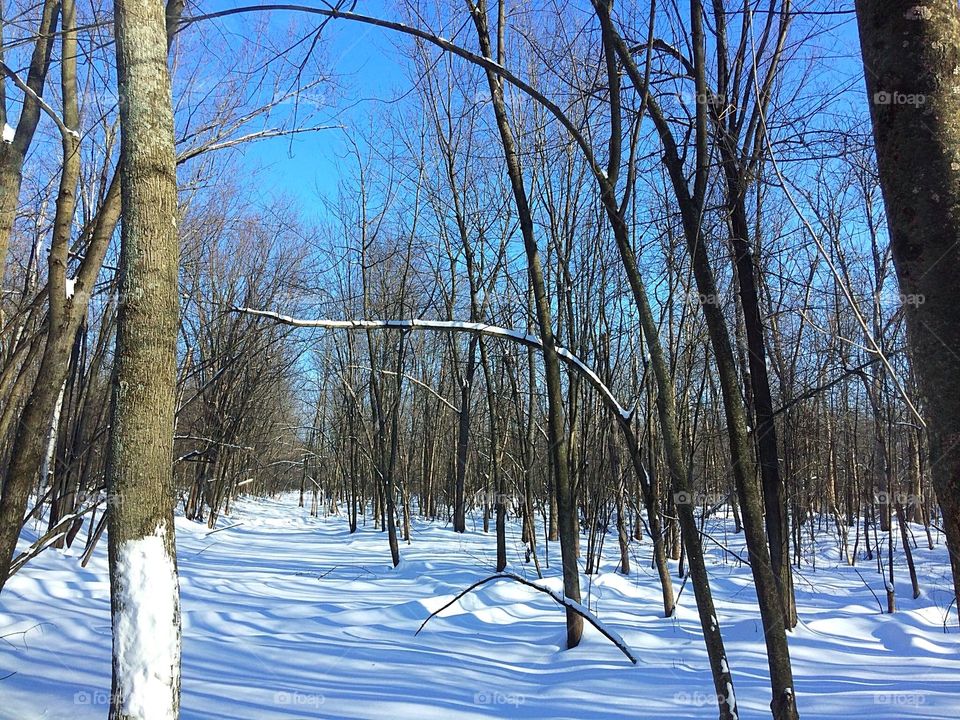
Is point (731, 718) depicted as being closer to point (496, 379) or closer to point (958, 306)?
point (958, 306)

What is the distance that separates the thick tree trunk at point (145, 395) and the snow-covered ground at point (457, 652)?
179cm

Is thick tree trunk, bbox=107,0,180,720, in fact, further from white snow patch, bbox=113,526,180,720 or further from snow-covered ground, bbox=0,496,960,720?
snow-covered ground, bbox=0,496,960,720

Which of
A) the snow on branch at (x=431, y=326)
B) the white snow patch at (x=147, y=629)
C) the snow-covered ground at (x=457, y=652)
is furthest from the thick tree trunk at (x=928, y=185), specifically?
the snow-covered ground at (x=457, y=652)

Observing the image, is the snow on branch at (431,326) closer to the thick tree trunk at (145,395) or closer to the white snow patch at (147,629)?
the thick tree trunk at (145,395)

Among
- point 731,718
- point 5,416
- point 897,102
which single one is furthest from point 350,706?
point 897,102

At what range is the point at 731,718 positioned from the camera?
2830mm

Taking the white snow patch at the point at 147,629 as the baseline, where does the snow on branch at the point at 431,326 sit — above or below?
above

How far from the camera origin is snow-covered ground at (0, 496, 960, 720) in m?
3.88

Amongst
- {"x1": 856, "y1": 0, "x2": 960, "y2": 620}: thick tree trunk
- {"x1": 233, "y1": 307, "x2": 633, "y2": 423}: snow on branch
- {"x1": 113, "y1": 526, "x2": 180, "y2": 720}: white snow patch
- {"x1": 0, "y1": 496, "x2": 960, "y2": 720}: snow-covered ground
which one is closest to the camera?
→ {"x1": 856, "y1": 0, "x2": 960, "y2": 620}: thick tree trunk

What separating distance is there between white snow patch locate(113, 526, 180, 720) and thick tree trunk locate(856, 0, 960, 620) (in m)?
2.35

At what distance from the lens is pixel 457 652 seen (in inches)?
203

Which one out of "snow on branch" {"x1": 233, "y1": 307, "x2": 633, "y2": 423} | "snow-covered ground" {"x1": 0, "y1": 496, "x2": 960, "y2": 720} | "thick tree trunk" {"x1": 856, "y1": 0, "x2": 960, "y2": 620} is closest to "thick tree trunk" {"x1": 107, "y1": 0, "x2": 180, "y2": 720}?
"snow on branch" {"x1": 233, "y1": 307, "x2": 633, "y2": 423}

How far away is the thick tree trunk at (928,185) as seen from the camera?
1247 mm

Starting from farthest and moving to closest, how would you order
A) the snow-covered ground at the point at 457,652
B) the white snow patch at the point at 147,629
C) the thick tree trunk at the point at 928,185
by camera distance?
the snow-covered ground at the point at 457,652
the white snow patch at the point at 147,629
the thick tree trunk at the point at 928,185
